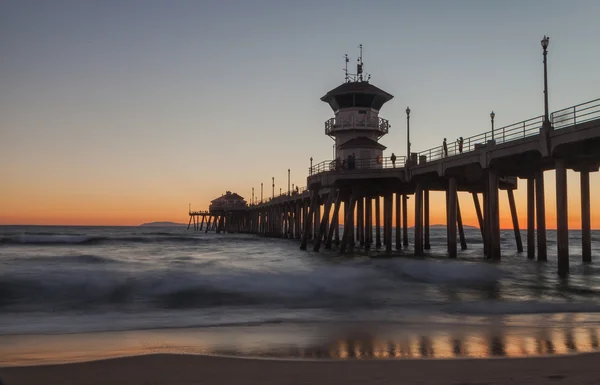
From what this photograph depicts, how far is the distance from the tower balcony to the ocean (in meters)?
15.2

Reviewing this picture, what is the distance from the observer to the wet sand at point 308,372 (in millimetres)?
5895

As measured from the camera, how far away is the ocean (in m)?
8.32

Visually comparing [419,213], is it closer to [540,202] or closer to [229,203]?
[540,202]

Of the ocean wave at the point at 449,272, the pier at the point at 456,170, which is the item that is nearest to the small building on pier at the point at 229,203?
the pier at the point at 456,170

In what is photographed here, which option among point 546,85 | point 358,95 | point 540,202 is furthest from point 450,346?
point 358,95

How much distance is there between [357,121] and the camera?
37.4 m

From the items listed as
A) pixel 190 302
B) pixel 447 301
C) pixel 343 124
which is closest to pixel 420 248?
pixel 343 124

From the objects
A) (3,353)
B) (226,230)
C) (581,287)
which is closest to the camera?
(3,353)

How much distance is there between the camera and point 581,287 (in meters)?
16.9

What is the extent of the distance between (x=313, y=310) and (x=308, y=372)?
23.7 ft

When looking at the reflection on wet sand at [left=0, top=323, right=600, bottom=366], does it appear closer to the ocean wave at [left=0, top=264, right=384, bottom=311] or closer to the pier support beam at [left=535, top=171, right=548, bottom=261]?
the ocean wave at [left=0, top=264, right=384, bottom=311]

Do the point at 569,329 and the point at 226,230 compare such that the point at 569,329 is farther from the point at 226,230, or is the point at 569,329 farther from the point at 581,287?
the point at 226,230

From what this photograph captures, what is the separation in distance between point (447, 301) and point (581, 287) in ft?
17.6

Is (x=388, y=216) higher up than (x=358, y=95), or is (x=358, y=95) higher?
(x=358, y=95)
